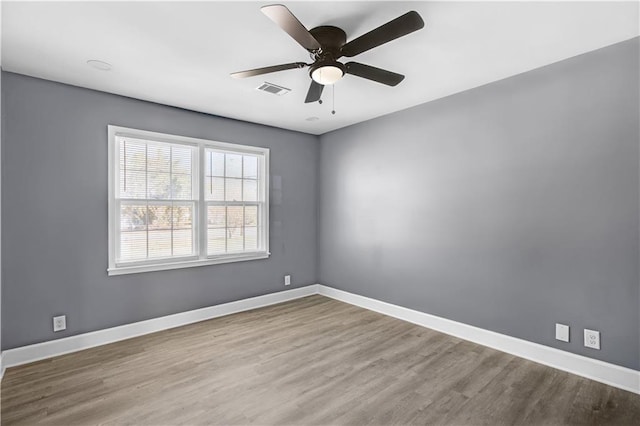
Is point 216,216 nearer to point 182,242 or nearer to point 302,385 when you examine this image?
point 182,242

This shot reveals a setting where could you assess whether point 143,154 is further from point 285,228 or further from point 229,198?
point 285,228

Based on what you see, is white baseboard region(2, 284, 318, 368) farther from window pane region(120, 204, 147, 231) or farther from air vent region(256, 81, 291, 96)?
air vent region(256, 81, 291, 96)

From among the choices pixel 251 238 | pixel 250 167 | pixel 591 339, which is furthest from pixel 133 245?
pixel 591 339

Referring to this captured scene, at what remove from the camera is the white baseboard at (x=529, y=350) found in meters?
2.39

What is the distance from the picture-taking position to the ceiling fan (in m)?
1.73

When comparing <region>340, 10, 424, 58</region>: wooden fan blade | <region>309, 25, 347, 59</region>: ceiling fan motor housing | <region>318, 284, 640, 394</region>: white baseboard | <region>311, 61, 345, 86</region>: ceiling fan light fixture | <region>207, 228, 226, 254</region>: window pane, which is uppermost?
<region>309, 25, 347, 59</region>: ceiling fan motor housing

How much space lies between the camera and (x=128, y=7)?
6.39ft

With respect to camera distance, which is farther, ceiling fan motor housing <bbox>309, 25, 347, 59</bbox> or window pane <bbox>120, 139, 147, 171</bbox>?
window pane <bbox>120, 139, 147, 171</bbox>

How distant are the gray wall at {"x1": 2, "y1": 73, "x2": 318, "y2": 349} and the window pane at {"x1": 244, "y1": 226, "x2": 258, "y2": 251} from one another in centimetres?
67

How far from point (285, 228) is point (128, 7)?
329 cm

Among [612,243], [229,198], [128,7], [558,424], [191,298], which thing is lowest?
[558,424]

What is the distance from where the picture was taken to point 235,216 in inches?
170

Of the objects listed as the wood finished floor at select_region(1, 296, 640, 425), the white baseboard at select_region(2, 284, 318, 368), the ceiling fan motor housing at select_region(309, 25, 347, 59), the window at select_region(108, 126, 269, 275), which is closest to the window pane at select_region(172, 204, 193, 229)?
the window at select_region(108, 126, 269, 275)

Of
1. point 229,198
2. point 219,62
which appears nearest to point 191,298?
point 229,198
